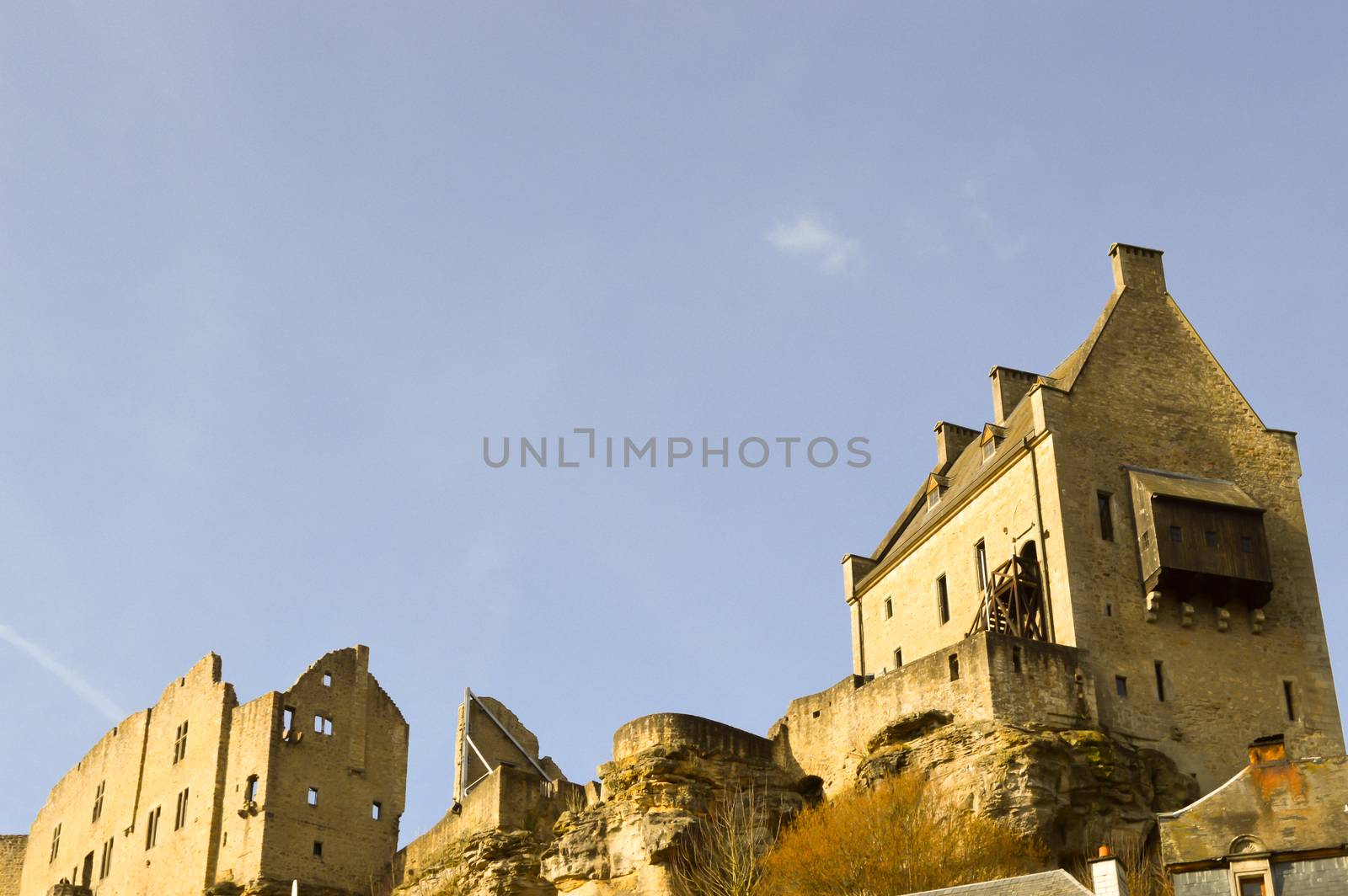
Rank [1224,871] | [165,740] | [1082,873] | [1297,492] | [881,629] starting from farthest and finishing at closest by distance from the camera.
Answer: [165,740], [881,629], [1297,492], [1082,873], [1224,871]

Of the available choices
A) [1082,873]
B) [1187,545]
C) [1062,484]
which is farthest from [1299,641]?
[1082,873]

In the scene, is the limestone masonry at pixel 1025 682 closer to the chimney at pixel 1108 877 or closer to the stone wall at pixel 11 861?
the chimney at pixel 1108 877

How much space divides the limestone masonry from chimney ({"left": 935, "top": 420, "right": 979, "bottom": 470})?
9 centimetres

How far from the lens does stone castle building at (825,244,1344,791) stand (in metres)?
37.7

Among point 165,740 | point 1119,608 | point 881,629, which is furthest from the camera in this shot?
point 165,740

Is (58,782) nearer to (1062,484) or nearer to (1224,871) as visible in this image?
(1062,484)

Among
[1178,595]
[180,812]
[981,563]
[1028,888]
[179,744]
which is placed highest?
[981,563]

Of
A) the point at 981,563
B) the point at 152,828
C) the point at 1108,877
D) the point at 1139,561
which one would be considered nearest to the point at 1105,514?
the point at 1139,561

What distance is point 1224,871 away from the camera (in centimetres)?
2778

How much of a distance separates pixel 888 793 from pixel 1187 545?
28.5 feet

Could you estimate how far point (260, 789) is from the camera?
46750 mm

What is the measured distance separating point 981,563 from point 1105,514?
327 cm

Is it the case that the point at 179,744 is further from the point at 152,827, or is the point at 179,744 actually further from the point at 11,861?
the point at 11,861

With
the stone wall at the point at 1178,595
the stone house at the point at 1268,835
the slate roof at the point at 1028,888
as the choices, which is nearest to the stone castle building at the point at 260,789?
the stone wall at the point at 1178,595
